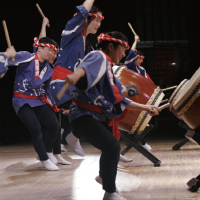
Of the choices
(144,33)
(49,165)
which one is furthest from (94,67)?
(144,33)

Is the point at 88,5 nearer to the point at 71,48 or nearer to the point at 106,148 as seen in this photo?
the point at 71,48

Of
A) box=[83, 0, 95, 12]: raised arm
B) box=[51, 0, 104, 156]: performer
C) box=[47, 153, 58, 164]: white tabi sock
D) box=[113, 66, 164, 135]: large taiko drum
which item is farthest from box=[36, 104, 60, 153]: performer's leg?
box=[83, 0, 95, 12]: raised arm

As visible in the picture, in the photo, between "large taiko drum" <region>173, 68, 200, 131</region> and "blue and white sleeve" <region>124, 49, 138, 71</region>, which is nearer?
"large taiko drum" <region>173, 68, 200, 131</region>

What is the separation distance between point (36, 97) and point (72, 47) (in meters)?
1.06

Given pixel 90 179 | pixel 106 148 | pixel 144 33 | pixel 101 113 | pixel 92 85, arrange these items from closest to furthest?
pixel 92 85 < pixel 106 148 < pixel 101 113 < pixel 90 179 < pixel 144 33

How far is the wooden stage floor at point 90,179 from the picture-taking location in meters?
1.80

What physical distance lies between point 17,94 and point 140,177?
4.14 ft

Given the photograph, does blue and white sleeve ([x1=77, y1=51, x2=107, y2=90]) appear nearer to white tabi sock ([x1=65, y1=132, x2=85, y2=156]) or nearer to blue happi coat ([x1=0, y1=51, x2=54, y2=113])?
blue happi coat ([x1=0, y1=51, x2=54, y2=113])

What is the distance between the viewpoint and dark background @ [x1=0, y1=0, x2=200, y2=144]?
4.78 meters

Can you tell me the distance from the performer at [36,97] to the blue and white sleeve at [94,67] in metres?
1.31

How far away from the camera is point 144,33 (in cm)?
657

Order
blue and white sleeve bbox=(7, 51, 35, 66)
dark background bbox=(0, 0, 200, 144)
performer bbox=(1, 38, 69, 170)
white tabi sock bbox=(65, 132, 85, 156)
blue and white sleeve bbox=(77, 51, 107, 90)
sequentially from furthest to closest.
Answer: dark background bbox=(0, 0, 200, 144)
white tabi sock bbox=(65, 132, 85, 156)
performer bbox=(1, 38, 69, 170)
blue and white sleeve bbox=(7, 51, 35, 66)
blue and white sleeve bbox=(77, 51, 107, 90)

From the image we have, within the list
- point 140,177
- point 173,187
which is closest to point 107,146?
point 173,187

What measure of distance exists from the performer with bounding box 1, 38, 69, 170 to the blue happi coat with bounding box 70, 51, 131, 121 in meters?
1.17
